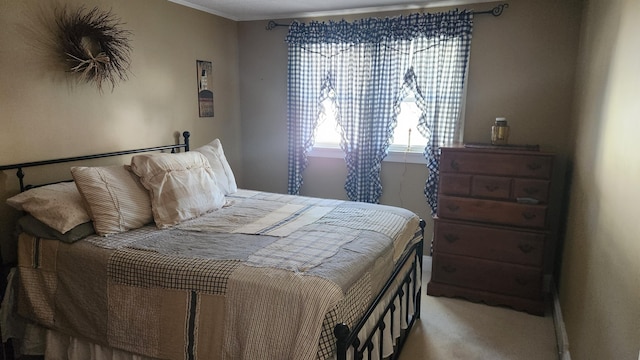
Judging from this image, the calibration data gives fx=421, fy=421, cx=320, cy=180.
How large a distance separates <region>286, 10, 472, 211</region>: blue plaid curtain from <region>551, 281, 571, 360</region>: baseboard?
1263mm

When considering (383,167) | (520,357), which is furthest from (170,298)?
(383,167)

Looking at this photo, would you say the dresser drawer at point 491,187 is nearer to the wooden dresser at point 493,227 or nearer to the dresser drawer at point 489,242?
the wooden dresser at point 493,227

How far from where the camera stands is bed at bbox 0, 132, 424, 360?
5.47ft

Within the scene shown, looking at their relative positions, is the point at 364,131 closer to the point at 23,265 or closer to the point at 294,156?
the point at 294,156

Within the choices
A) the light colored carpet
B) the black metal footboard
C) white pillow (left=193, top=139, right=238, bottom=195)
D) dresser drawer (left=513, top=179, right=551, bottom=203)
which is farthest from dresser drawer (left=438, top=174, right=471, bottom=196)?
white pillow (left=193, top=139, right=238, bottom=195)

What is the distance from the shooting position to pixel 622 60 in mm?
1802

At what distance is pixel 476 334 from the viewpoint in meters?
2.75

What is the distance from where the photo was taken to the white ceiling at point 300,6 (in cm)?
345

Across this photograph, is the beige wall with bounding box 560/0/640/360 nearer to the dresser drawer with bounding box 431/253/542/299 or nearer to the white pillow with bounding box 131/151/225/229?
the dresser drawer with bounding box 431/253/542/299

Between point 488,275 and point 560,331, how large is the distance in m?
0.61

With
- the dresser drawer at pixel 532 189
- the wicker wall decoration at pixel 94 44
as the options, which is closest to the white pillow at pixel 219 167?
the wicker wall decoration at pixel 94 44

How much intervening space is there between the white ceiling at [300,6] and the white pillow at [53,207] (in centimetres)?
192

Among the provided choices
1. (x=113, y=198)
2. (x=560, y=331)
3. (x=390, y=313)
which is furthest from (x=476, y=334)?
(x=113, y=198)

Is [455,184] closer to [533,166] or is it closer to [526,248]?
[533,166]
